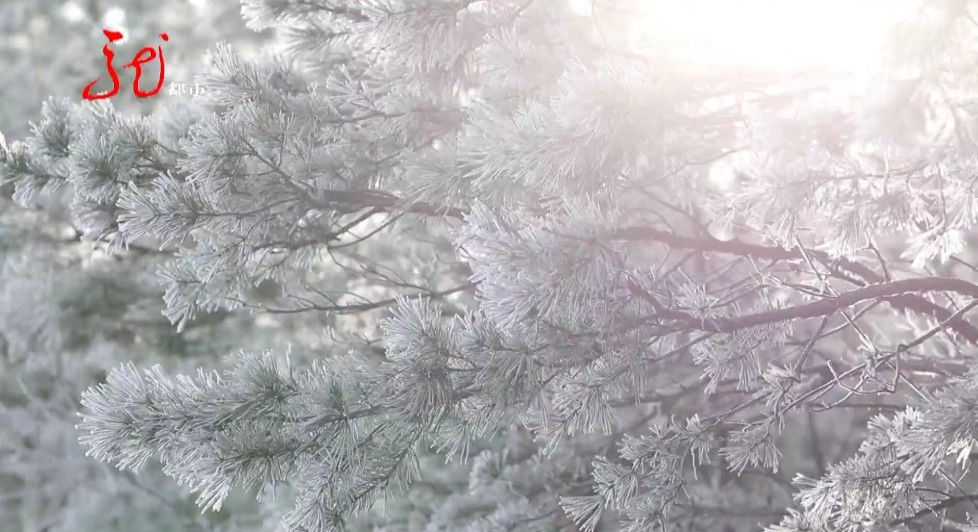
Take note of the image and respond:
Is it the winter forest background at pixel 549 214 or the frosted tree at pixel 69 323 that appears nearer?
the winter forest background at pixel 549 214

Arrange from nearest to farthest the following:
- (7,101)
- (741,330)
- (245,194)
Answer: (741,330) < (245,194) < (7,101)

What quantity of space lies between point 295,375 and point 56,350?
15.3ft

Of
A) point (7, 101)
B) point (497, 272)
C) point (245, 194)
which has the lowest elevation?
point (497, 272)

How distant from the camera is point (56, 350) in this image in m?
5.89

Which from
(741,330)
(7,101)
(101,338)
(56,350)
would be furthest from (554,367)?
(7,101)

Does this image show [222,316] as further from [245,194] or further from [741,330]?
[741,330]

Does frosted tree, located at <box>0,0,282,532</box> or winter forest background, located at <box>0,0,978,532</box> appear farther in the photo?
frosted tree, located at <box>0,0,282,532</box>

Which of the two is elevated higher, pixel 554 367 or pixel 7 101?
pixel 7 101

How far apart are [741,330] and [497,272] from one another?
64 cm

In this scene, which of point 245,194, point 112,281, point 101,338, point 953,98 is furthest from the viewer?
point 101,338

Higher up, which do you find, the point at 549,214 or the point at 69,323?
the point at 549,214

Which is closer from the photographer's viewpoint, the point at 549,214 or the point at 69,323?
the point at 549,214

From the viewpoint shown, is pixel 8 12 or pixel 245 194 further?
A: pixel 8 12

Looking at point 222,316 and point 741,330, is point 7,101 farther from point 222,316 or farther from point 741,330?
point 741,330
